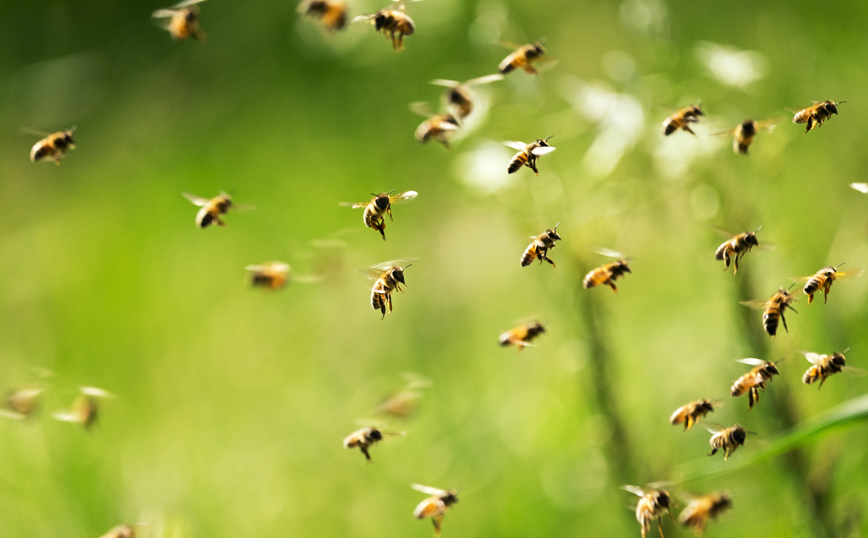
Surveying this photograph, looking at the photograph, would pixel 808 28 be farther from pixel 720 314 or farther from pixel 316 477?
pixel 316 477

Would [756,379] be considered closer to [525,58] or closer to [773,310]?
[773,310]

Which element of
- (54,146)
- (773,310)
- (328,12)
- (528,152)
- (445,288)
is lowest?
(773,310)

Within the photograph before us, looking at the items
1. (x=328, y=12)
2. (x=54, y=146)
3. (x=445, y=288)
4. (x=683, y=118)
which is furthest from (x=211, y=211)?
(x=445, y=288)

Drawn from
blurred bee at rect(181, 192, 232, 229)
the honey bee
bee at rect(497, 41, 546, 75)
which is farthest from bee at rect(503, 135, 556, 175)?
the honey bee

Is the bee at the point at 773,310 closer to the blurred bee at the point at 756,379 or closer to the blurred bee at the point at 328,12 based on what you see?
the blurred bee at the point at 756,379

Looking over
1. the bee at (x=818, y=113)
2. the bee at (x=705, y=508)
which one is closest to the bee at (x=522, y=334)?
the bee at (x=705, y=508)
